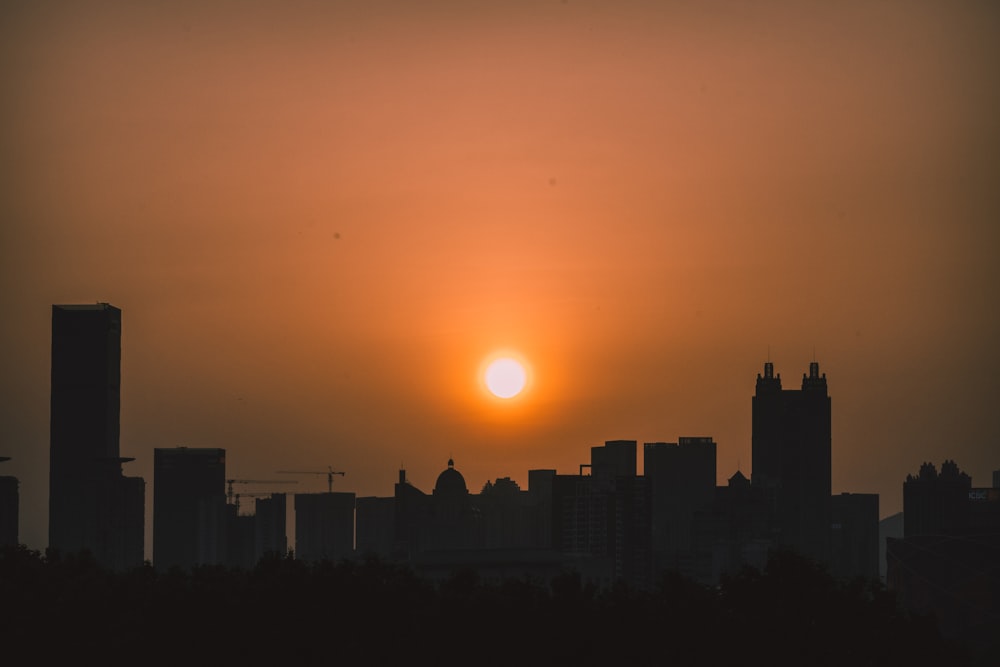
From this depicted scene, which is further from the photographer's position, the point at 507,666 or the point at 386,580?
the point at 386,580

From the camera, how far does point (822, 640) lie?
89000 millimetres

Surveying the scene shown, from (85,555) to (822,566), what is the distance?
43862mm

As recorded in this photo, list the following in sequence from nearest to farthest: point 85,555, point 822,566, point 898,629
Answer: point 898,629 → point 822,566 → point 85,555

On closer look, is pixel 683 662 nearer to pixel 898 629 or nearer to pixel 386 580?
pixel 898 629

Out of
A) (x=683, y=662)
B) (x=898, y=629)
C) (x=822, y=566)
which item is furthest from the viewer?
(x=822, y=566)

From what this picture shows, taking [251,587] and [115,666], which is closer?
[115,666]

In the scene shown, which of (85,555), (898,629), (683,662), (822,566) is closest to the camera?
(683,662)

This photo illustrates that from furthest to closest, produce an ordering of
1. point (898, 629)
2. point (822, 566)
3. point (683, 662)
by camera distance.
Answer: point (822, 566)
point (898, 629)
point (683, 662)

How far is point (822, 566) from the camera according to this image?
10106cm

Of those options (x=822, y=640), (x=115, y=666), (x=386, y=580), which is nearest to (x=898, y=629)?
(x=822, y=640)

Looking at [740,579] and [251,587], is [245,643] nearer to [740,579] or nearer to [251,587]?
[251,587]

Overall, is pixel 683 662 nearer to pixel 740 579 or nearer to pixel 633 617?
pixel 633 617

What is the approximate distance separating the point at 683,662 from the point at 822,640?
767 centimetres

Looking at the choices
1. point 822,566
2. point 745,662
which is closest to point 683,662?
point 745,662
